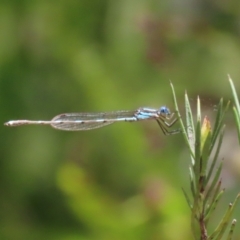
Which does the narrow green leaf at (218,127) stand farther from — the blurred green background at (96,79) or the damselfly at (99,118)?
the blurred green background at (96,79)

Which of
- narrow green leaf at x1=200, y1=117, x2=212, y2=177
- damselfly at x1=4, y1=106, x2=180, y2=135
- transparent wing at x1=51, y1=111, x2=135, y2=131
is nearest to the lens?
narrow green leaf at x1=200, y1=117, x2=212, y2=177

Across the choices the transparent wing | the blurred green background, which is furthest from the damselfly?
the blurred green background

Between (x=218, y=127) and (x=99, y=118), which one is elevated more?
(x=218, y=127)

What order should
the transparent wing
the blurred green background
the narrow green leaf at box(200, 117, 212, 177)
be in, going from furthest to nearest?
the blurred green background < the transparent wing < the narrow green leaf at box(200, 117, 212, 177)

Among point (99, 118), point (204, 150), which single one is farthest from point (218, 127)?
point (99, 118)

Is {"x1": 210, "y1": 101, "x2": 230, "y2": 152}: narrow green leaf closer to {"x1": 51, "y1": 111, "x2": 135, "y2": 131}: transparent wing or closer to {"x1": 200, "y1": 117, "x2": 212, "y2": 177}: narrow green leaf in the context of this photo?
{"x1": 200, "y1": 117, "x2": 212, "y2": 177}: narrow green leaf

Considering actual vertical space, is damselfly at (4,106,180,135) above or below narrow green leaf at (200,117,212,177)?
below

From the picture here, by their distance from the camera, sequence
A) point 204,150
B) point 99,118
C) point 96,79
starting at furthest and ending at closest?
point 96,79 → point 99,118 → point 204,150

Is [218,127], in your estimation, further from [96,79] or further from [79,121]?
[96,79]

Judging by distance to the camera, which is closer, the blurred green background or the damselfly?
the damselfly

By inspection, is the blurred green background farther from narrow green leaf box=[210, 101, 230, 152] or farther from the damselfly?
narrow green leaf box=[210, 101, 230, 152]
